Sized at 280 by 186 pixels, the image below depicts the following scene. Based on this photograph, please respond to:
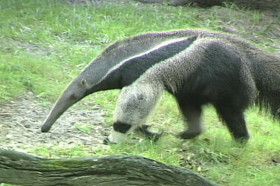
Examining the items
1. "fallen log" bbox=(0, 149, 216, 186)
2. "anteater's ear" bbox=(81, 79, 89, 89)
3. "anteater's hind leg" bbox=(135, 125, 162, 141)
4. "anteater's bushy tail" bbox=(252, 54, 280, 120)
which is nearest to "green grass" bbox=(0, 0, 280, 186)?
"anteater's hind leg" bbox=(135, 125, 162, 141)

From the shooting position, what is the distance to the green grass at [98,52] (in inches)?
248

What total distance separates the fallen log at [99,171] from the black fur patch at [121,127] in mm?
2184

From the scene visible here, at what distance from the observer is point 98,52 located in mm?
10047

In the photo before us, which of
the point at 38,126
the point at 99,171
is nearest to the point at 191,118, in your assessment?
the point at 38,126

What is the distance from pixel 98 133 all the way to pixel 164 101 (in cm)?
145

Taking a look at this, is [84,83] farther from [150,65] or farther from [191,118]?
[191,118]

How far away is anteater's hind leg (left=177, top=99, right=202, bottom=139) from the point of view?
22.5 feet

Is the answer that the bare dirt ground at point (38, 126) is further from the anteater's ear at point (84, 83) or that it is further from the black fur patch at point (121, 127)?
the anteater's ear at point (84, 83)

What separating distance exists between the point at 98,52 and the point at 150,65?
12.2 feet

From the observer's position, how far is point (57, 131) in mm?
6867

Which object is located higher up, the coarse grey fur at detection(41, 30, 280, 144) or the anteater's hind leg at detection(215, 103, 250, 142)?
the coarse grey fur at detection(41, 30, 280, 144)

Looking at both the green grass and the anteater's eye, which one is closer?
the green grass

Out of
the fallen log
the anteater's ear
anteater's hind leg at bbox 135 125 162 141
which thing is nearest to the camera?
the fallen log

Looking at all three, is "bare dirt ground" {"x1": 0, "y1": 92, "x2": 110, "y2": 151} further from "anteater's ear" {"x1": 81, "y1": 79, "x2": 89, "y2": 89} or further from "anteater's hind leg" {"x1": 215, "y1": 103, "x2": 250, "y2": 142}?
"anteater's hind leg" {"x1": 215, "y1": 103, "x2": 250, "y2": 142}
